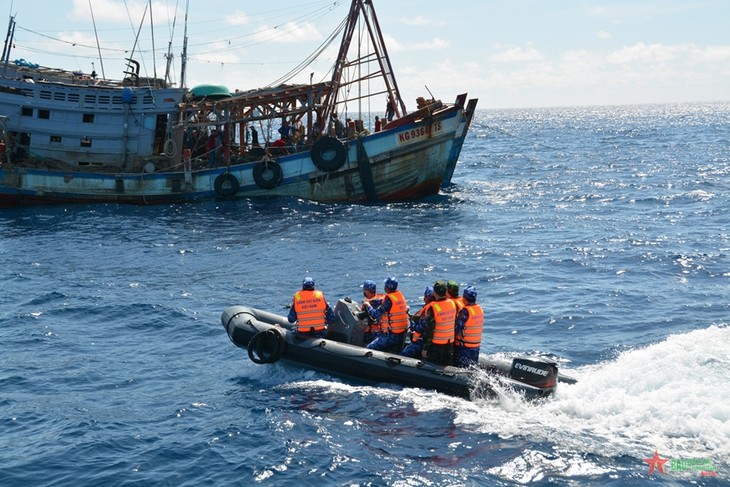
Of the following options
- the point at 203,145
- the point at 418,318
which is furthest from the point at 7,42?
the point at 418,318

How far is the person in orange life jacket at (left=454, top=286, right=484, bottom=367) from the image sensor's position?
1573 cm

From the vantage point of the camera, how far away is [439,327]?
15.7 m

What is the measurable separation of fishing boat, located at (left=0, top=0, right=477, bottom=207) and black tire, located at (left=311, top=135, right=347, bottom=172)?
0.05m

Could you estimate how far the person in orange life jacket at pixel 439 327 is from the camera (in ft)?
51.3

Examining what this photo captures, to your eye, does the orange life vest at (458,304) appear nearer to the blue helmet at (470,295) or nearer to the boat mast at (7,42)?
the blue helmet at (470,295)

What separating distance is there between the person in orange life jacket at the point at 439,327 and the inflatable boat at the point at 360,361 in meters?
0.28

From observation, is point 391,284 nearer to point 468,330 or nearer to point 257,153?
point 468,330

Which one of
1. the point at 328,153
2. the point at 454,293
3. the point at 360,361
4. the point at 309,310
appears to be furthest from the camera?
the point at 328,153

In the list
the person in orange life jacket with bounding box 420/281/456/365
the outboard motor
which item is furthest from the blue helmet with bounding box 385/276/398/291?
the outboard motor

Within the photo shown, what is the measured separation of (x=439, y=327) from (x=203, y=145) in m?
25.7

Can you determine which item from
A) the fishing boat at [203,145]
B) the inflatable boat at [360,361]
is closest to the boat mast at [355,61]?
the fishing boat at [203,145]

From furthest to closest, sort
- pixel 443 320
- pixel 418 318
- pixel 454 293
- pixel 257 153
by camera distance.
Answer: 1. pixel 257 153
2. pixel 418 318
3. pixel 454 293
4. pixel 443 320

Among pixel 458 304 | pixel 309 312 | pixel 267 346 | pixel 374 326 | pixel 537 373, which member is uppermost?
pixel 458 304

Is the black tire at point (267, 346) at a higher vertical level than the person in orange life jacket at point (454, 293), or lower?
lower
